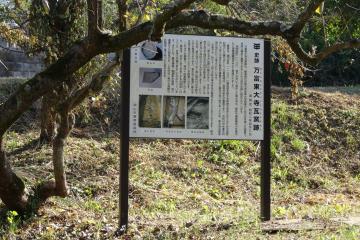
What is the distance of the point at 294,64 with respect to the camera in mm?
8164

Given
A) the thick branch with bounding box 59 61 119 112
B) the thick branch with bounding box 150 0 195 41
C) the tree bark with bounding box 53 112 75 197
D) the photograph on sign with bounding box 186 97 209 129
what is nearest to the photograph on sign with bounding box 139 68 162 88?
the photograph on sign with bounding box 186 97 209 129

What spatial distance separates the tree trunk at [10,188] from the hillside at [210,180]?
14 centimetres

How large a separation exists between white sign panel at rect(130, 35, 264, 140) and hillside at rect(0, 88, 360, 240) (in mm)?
1010

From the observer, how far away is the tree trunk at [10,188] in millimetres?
6621

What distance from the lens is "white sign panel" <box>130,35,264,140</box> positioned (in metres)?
6.73

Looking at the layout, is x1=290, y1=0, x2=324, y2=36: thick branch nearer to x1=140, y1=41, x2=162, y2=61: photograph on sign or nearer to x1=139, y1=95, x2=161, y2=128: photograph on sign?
x1=140, y1=41, x2=162, y2=61: photograph on sign

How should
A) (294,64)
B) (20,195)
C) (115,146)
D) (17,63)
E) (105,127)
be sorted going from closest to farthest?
1. (20,195)
2. (294,64)
3. (115,146)
4. (105,127)
5. (17,63)

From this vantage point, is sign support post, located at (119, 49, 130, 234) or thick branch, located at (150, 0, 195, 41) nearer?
thick branch, located at (150, 0, 195, 41)

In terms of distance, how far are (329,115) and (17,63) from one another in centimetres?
738

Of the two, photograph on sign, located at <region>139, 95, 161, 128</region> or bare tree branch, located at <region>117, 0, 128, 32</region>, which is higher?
bare tree branch, located at <region>117, 0, 128, 32</region>

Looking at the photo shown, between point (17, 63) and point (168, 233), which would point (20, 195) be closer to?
point (168, 233)

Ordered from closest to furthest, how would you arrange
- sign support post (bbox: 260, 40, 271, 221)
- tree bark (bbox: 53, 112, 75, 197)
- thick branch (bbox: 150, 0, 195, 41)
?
thick branch (bbox: 150, 0, 195, 41) → tree bark (bbox: 53, 112, 75, 197) → sign support post (bbox: 260, 40, 271, 221)

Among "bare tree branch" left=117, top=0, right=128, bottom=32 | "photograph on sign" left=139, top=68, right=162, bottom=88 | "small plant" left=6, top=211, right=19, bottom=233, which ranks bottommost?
"small plant" left=6, top=211, right=19, bottom=233

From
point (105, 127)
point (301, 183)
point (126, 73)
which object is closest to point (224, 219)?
point (126, 73)
